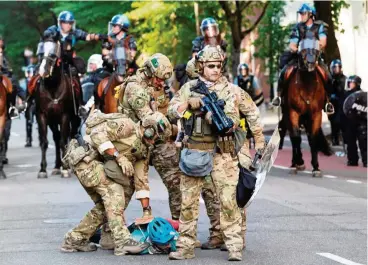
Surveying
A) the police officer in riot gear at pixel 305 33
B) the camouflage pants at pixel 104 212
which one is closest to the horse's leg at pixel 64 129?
the police officer in riot gear at pixel 305 33

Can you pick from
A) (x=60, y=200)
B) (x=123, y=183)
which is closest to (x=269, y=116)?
(x=60, y=200)

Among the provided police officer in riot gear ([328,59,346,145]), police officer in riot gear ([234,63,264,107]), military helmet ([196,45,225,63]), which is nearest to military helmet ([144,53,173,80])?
military helmet ([196,45,225,63])

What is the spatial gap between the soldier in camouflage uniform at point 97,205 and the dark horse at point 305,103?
960 cm

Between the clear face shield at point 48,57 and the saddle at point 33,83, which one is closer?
the clear face shield at point 48,57

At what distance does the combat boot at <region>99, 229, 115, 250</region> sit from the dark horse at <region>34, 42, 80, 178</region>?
8.65 m

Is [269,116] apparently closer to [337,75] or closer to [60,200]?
[337,75]

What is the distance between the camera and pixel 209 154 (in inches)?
482

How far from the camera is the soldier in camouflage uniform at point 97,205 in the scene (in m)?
12.4

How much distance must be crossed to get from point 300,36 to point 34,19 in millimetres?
35306

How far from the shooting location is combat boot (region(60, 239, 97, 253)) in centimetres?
1269

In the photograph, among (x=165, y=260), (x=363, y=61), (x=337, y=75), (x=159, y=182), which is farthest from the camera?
(x=363, y=61)

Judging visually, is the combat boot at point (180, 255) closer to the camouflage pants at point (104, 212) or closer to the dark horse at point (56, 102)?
the camouflage pants at point (104, 212)

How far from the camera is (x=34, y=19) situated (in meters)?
56.2

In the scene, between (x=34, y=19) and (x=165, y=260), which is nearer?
(x=165, y=260)
